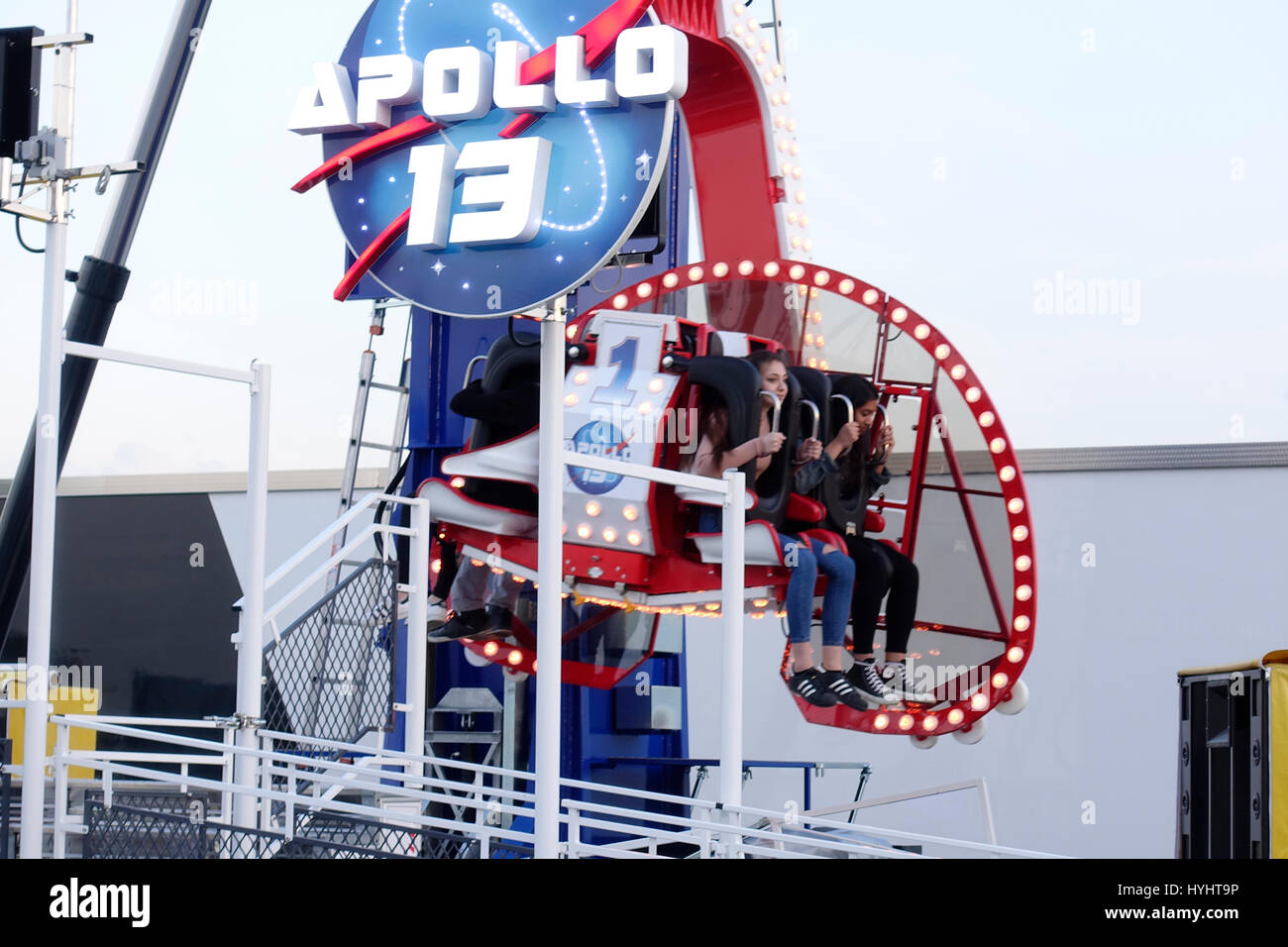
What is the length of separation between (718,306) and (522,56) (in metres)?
4.02

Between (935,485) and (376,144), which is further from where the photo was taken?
(935,485)

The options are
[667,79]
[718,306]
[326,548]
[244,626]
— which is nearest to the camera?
[667,79]

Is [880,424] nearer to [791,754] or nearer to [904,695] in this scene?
[904,695]

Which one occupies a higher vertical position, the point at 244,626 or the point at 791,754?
the point at 244,626

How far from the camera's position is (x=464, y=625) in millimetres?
8719

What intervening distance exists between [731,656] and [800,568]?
1525 millimetres

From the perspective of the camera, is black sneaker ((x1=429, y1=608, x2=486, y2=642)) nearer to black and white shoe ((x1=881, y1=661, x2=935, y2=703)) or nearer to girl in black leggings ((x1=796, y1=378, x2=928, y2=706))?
girl in black leggings ((x1=796, y1=378, x2=928, y2=706))

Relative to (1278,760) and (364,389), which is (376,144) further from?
(364,389)

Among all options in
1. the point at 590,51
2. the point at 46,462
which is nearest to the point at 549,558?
the point at 590,51

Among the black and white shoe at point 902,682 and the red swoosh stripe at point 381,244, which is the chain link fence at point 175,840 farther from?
the black and white shoe at point 902,682

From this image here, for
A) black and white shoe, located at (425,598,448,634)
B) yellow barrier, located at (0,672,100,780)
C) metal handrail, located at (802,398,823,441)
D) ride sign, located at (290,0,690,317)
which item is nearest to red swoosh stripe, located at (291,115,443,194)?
ride sign, located at (290,0,690,317)

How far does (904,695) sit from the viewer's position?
8430mm
